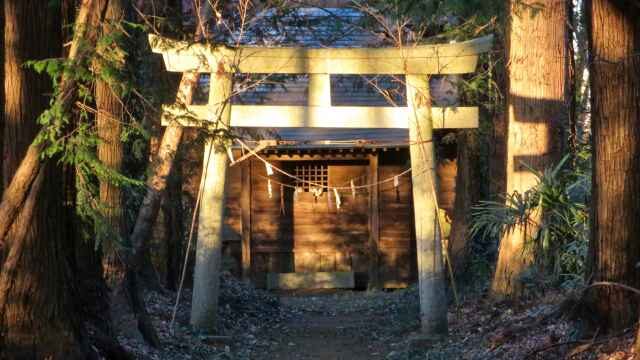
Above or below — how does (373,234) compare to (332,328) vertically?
above

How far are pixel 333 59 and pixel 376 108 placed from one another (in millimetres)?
889

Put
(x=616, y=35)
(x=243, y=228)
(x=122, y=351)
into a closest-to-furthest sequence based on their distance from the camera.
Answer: (x=616, y=35) → (x=122, y=351) → (x=243, y=228)

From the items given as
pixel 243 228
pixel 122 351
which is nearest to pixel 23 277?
pixel 122 351

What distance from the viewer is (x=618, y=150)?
876 cm

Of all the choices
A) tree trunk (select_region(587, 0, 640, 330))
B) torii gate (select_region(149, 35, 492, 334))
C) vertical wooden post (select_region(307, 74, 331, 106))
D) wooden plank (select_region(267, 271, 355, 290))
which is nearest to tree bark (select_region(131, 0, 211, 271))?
torii gate (select_region(149, 35, 492, 334))

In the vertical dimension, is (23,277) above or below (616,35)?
below

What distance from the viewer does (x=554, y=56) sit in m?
13.5

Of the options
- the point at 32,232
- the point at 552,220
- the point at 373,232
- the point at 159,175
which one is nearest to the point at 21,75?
the point at 32,232

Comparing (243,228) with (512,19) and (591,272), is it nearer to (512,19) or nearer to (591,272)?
(512,19)

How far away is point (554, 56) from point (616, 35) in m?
4.75

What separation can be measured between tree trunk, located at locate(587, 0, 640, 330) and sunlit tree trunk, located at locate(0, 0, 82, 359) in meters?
4.73

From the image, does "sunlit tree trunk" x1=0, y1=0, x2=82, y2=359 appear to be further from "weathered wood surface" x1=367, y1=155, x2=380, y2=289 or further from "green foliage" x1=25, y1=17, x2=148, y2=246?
"weathered wood surface" x1=367, y1=155, x2=380, y2=289

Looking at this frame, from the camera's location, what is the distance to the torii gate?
43.9 ft

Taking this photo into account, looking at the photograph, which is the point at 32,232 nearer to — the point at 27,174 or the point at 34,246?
the point at 34,246
